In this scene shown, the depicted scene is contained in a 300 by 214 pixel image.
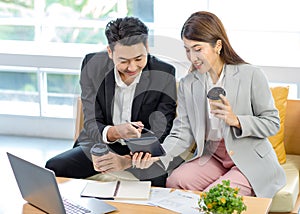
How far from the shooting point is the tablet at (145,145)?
2859 millimetres

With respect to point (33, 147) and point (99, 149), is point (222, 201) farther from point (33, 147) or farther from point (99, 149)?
point (33, 147)

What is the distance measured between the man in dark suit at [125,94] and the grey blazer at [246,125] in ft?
0.24

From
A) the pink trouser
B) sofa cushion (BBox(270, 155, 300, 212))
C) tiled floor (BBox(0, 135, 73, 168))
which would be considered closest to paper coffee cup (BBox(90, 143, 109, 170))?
the pink trouser

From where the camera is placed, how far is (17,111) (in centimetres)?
483

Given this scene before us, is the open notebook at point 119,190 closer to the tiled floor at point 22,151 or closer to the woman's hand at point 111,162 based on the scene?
the woman's hand at point 111,162

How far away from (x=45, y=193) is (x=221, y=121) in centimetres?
91

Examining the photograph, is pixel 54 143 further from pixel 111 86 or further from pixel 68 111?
pixel 111 86

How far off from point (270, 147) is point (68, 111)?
1.96 metres

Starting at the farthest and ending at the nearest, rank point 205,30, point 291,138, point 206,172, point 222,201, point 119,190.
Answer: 1. point 291,138
2. point 206,172
3. point 205,30
4. point 119,190
5. point 222,201

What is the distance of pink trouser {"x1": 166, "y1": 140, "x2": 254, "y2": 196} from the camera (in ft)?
10.1

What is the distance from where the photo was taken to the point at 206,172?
311 cm

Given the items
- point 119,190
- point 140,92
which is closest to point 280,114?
point 140,92

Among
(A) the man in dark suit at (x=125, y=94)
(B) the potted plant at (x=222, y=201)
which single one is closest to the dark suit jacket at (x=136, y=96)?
(A) the man in dark suit at (x=125, y=94)

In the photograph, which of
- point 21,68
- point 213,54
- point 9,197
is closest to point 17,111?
point 21,68
